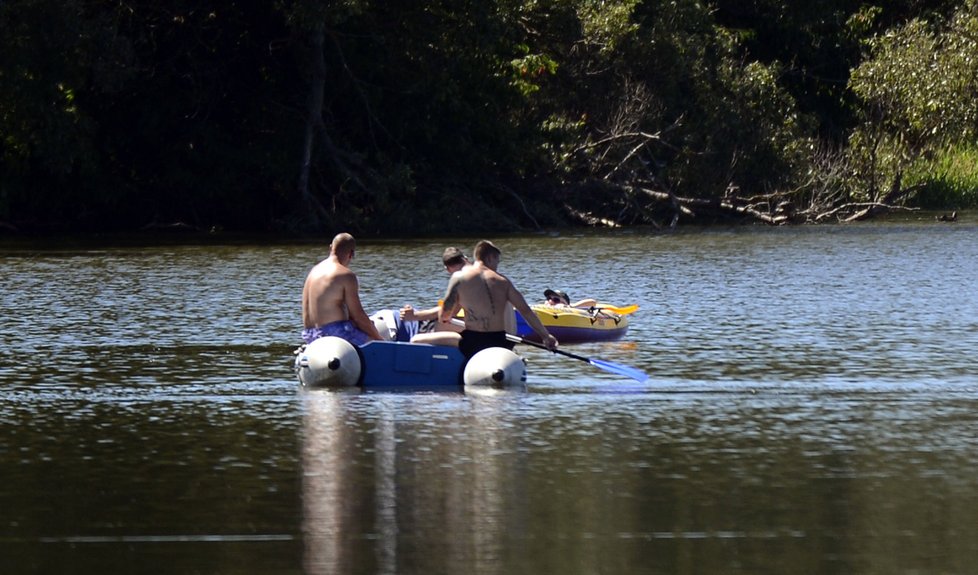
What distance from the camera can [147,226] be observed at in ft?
132

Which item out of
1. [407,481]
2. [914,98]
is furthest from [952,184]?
[407,481]

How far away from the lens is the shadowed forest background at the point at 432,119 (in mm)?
37188

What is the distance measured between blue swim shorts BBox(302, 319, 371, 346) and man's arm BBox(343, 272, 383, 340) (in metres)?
0.04

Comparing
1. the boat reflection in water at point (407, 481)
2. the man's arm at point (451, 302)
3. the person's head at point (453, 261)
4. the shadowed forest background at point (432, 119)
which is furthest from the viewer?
the shadowed forest background at point (432, 119)

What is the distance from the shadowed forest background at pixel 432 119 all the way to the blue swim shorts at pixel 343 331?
2250 centimetres

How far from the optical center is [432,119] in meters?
40.6

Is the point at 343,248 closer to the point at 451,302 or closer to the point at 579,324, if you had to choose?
the point at 451,302

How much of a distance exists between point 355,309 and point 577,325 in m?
4.55

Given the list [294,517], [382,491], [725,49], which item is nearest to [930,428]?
[382,491]

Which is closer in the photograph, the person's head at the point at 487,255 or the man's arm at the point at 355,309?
the man's arm at the point at 355,309

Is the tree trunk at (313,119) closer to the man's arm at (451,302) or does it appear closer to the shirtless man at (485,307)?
the man's arm at (451,302)

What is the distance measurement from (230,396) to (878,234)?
26.3 meters

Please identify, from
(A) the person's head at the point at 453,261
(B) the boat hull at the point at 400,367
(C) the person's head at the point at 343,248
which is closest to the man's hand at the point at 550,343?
(B) the boat hull at the point at 400,367

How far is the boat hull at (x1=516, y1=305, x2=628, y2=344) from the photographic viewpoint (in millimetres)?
16594
